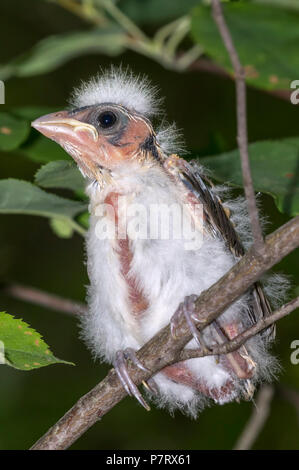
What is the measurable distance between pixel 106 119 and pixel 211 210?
414 mm

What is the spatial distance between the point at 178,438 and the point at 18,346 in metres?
2.68

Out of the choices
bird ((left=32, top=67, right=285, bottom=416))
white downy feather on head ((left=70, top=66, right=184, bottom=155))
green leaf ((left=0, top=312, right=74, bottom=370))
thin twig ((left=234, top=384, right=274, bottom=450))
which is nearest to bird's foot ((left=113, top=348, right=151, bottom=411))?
bird ((left=32, top=67, right=285, bottom=416))

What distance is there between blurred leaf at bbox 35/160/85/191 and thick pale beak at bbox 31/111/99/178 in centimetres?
10

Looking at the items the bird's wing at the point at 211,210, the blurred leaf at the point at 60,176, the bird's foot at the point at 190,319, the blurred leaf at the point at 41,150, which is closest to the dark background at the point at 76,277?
the blurred leaf at the point at 41,150

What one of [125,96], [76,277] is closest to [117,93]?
[125,96]

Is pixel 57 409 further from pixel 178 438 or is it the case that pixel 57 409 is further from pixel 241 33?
pixel 241 33

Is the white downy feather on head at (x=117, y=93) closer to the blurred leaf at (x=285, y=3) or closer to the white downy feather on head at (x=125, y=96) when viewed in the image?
the white downy feather on head at (x=125, y=96)

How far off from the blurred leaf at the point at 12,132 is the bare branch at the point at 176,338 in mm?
793

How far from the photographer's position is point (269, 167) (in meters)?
2.29

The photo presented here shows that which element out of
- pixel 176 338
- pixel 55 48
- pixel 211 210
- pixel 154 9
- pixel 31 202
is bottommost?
pixel 176 338

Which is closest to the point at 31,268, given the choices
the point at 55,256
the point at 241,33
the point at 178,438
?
the point at 55,256

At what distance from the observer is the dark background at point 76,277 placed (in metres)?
4.01

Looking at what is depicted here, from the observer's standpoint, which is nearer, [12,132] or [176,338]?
[176,338]

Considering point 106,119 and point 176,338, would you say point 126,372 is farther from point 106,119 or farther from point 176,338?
point 106,119
